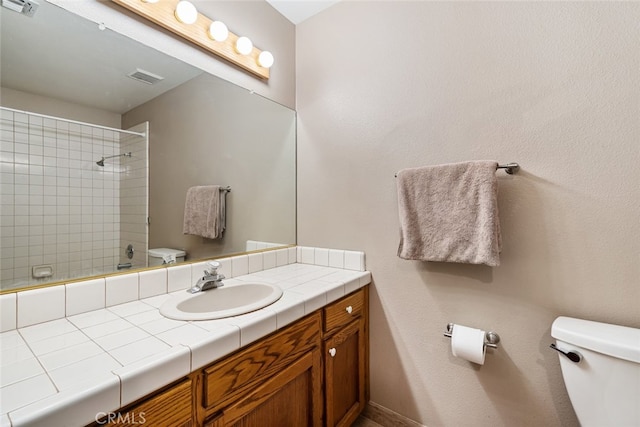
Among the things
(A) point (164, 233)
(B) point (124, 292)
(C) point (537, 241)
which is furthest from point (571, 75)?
(B) point (124, 292)

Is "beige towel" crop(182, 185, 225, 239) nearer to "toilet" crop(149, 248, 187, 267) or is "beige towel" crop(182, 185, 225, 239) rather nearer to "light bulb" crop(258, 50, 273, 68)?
"toilet" crop(149, 248, 187, 267)

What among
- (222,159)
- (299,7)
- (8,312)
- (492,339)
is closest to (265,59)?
(299,7)

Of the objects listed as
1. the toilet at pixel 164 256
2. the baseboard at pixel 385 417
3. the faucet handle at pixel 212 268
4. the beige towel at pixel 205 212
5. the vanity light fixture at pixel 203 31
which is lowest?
the baseboard at pixel 385 417

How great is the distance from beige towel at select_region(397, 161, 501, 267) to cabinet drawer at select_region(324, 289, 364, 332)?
1.11 ft

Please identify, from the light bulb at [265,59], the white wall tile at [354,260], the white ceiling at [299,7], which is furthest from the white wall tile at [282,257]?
the white ceiling at [299,7]

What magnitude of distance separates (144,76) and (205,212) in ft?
2.07

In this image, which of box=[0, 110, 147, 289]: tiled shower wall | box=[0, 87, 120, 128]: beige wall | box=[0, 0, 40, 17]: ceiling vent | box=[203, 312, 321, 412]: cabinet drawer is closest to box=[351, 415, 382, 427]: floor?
box=[203, 312, 321, 412]: cabinet drawer

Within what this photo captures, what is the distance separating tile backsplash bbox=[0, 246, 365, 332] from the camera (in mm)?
801

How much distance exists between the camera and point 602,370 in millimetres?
828

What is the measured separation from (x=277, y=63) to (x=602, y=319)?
197 cm

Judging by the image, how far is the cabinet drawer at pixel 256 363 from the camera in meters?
0.73

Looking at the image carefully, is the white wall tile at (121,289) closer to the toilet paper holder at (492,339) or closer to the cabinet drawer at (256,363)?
the cabinet drawer at (256,363)

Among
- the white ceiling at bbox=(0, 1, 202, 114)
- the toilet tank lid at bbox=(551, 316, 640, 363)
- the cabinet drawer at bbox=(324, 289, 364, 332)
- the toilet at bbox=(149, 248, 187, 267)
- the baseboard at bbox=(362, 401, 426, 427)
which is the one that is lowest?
the baseboard at bbox=(362, 401, 426, 427)

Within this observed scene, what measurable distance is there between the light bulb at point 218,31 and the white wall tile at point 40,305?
47.9 inches
